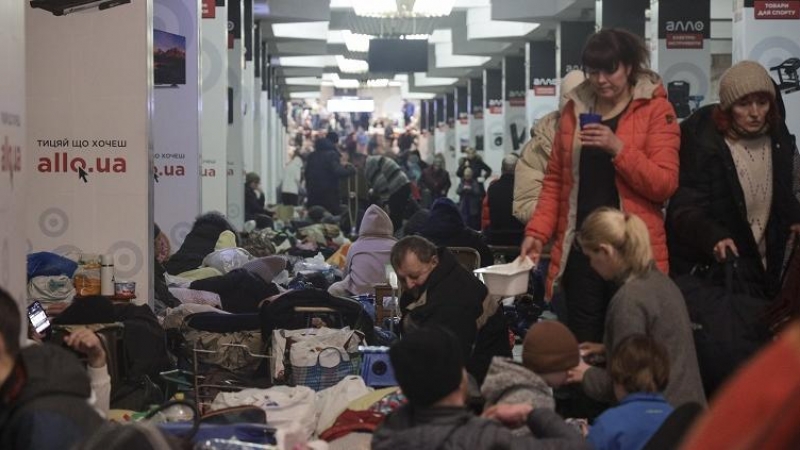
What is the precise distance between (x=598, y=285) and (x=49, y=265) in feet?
11.2

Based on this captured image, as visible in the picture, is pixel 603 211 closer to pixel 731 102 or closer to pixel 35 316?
pixel 731 102

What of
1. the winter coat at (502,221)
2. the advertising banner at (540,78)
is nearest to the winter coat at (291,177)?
the advertising banner at (540,78)

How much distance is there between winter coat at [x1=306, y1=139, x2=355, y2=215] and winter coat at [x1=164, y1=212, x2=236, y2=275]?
10407 mm

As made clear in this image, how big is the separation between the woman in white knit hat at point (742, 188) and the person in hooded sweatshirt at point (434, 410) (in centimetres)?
211

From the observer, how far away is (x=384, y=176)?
61.3ft

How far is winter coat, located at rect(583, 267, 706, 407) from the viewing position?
4.42 m

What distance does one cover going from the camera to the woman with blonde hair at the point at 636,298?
4.47 metres

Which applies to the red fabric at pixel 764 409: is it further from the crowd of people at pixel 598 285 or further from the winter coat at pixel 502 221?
the winter coat at pixel 502 221

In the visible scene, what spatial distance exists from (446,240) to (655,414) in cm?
612

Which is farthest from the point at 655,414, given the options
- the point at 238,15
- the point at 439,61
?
the point at 439,61

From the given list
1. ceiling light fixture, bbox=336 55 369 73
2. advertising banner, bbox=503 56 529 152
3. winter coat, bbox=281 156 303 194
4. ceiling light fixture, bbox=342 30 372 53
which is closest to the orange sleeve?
winter coat, bbox=281 156 303 194

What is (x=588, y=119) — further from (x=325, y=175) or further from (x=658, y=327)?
(x=325, y=175)

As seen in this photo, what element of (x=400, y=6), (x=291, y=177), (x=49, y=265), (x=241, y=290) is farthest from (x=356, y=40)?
(x=49, y=265)

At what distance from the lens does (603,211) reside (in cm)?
455
